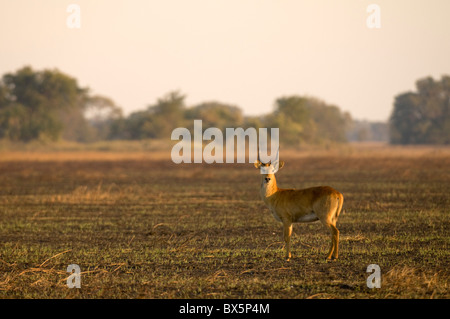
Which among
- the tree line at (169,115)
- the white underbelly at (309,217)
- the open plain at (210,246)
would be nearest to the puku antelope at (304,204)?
the white underbelly at (309,217)

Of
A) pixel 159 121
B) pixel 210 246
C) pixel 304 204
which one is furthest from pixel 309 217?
pixel 159 121

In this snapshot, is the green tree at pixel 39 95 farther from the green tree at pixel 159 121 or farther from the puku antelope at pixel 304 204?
the puku antelope at pixel 304 204

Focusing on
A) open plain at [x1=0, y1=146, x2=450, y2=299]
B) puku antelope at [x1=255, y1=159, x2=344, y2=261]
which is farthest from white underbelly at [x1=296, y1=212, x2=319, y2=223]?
open plain at [x1=0, y1=146, x2=450, y2=299]

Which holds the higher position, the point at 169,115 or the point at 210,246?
the point at 169,115

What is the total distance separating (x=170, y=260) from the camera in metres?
10.2

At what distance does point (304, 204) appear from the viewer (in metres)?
9.55

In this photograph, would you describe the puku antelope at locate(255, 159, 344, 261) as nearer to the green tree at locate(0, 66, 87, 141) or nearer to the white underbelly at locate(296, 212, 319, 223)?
the white underbelly at locate(296, 212, 319, 223)

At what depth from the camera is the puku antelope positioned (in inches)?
371

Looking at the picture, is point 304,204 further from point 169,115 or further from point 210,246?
point 169,115

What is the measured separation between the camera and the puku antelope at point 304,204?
Answer: 942 centimetres

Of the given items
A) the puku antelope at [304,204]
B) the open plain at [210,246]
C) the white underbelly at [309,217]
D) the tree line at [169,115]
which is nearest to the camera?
the open plain at [210,246]

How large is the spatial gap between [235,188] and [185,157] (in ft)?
104
